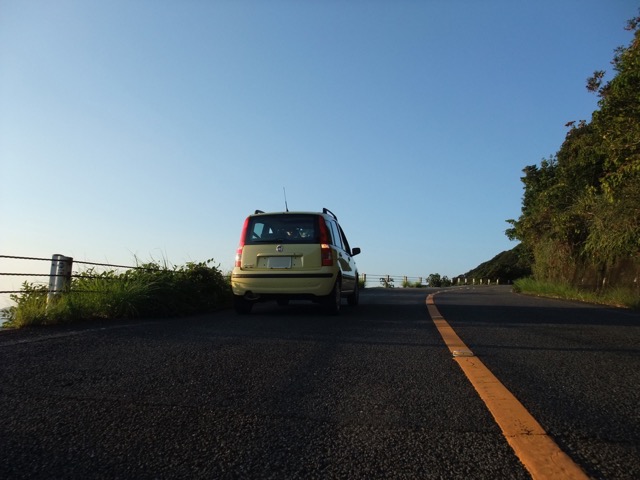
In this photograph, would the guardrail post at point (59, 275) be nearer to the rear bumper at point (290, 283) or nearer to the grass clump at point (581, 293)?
the rear bumper at point (290, 283)

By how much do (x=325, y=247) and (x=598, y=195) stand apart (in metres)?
13.7

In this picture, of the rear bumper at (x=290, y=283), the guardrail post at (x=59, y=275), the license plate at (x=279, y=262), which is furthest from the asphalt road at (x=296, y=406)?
the license plate at (x=279, y=262)

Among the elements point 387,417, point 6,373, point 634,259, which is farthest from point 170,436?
point 634,259

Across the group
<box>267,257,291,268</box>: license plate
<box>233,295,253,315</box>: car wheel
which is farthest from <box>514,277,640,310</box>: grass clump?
<box>233,295,253,315</box>: car wheel

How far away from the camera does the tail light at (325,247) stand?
8445 mm

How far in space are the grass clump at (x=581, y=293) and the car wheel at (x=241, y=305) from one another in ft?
29.4

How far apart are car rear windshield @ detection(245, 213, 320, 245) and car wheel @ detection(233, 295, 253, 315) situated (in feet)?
3.18

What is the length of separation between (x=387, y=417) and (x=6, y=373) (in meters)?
2.81

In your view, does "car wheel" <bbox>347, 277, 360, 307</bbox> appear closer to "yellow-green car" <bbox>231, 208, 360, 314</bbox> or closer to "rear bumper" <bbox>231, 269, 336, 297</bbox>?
"yellow-green car" <bbox>231, 208, 360, 314</bbox>

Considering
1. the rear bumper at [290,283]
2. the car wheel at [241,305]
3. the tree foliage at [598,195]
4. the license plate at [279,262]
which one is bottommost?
the car wheel at [241,305]

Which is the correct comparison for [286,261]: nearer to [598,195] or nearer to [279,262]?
[279,262]

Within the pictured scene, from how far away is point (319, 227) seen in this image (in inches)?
→ 338

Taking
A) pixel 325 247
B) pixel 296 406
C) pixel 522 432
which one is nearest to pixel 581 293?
pixel 325 247

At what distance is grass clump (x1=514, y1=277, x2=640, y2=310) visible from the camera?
12805 mm
